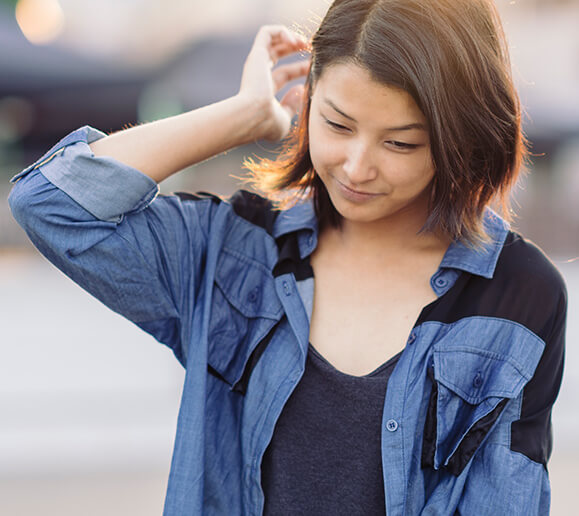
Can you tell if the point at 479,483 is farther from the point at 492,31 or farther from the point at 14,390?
the point at 14,390

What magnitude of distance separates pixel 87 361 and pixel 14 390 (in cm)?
69

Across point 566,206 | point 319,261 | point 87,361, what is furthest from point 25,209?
point 566,206

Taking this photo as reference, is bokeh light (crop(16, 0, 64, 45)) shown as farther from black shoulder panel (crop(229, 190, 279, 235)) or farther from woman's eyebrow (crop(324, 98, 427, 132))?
woman's eyebrow (crop(324, 98, 427, 132))

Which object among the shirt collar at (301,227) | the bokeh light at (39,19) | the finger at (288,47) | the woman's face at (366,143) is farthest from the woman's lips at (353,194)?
the bokeh light at (39,19)

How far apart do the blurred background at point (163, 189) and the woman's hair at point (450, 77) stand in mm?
205

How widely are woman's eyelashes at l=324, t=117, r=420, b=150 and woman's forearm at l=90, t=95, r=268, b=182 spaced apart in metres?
0.26

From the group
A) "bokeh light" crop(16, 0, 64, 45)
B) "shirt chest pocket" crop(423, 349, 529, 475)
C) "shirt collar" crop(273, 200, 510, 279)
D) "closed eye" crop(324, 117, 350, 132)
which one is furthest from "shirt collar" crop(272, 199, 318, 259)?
"bokeh light" crop(16, 0, 64, 45)

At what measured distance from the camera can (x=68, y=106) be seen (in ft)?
45.4

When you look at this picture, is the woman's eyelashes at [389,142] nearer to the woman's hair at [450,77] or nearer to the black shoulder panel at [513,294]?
the woman's hair at [450,77]

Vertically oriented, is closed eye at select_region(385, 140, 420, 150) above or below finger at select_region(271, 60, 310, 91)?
below

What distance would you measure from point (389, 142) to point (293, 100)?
49 centimetres

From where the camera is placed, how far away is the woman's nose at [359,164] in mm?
1225

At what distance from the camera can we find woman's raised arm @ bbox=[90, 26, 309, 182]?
1.34 metres

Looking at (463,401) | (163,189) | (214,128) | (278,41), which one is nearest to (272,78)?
(278,41)
